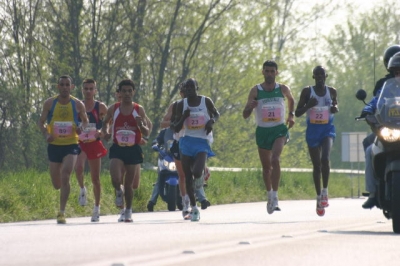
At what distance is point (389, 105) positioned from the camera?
42.1 ft

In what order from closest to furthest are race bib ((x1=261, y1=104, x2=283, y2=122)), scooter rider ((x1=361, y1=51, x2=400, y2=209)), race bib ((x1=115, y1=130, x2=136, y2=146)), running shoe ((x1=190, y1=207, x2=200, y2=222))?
scooter rider ((x1=361, y1=51, x2=400, y2=209))
running shoe ((x1=190, y1=207, x2=200, y2=222))
race bib ((x1=115, y1=130, x2=136, y2=146))
race bib ((x1=261, y1=104, x2=283, y2=122))

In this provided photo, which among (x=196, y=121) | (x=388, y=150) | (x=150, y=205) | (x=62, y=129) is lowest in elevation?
(x=150, y=205)

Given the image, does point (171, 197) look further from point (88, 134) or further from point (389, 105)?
point (389, 105)

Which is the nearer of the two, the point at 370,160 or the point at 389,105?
the point at 389,105

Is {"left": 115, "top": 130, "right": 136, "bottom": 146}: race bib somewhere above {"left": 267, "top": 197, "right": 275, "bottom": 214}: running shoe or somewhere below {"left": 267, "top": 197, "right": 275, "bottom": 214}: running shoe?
above

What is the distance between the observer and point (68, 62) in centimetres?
3397

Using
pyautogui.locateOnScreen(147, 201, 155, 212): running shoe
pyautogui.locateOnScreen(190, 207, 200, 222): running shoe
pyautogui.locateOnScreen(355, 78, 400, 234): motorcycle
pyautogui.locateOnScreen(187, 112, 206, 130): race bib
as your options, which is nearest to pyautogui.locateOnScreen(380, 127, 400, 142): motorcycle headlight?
pyautogui.locateOnScreen(355, 78, 400, 234): motorcycle

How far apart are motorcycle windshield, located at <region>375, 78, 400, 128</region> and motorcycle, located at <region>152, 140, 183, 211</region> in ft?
27.7

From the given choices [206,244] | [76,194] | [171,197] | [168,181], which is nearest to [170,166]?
[168,181]

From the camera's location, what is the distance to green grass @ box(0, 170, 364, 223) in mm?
Answer: 18328

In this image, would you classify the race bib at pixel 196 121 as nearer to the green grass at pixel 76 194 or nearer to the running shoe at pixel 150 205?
the green grass at pixel 76 194

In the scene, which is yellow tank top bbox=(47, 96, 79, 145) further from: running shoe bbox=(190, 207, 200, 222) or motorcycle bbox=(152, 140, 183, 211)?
motorcycle bbox=(152, 140, 183, 211)

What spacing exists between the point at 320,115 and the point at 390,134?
18.9ft

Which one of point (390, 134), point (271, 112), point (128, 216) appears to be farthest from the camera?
point (271, 112)
